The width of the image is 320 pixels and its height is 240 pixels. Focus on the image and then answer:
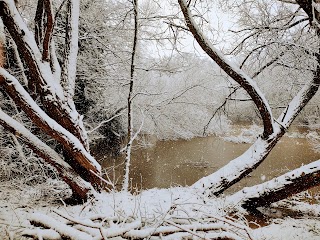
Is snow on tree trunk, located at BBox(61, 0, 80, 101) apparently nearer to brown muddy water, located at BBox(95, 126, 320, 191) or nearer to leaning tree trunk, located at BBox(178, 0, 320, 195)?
leaning tree trunk, located at BBox(178, 0, 320, 195)

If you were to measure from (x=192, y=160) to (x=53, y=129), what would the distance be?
384 inches

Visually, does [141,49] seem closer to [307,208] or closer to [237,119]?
[307,208]

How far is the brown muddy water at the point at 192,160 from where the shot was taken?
36.7ft

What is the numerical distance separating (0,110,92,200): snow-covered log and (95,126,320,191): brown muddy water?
15.6 feet

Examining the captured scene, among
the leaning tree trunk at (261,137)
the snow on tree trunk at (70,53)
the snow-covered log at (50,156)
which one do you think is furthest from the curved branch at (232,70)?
the snow-covered log at (50,156)

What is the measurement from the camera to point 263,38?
5.96 meters

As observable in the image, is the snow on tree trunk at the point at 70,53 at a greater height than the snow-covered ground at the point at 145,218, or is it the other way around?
the snow on tree trunk at the point at 70,53

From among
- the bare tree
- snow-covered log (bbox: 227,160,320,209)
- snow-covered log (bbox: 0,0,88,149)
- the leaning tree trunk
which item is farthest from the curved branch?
snow-covered log (bbox: 0,0,88,149)

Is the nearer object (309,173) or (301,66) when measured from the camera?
(309,173)

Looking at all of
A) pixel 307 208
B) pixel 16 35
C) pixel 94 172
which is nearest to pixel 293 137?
pixel 307 208

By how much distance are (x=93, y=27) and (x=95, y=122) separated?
378 cm

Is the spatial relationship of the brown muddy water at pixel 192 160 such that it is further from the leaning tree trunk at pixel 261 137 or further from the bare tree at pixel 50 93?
the bare tree at pixel 50 93

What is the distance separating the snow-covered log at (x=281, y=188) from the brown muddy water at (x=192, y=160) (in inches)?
166

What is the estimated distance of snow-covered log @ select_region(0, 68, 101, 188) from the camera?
4.39 meters
